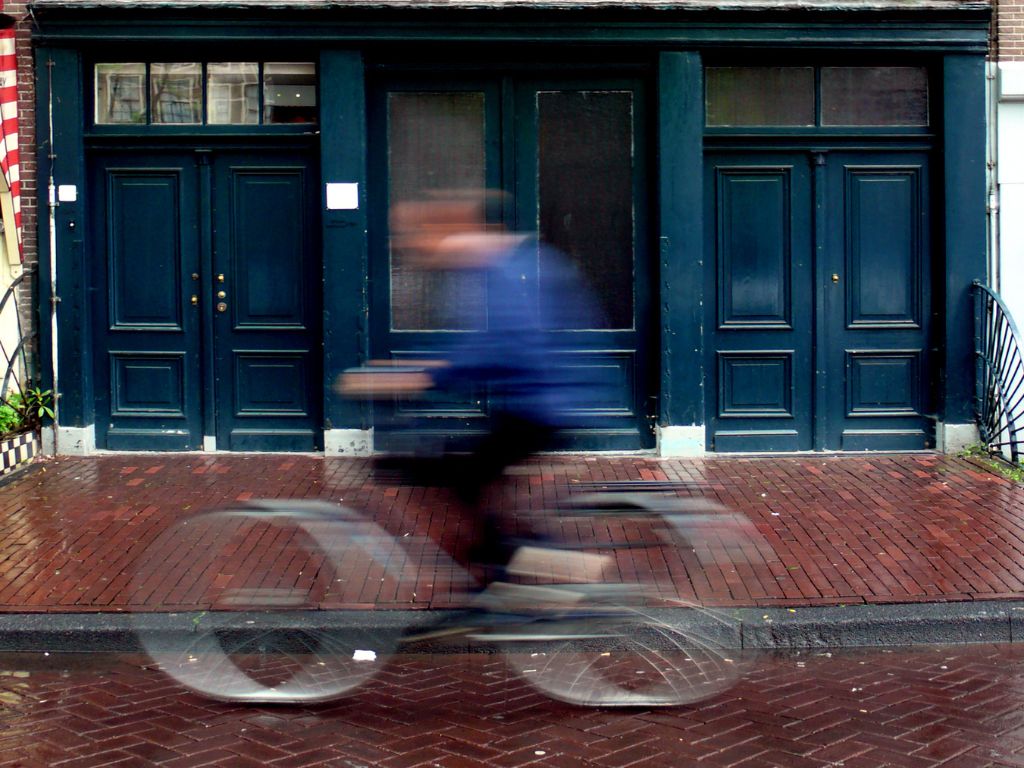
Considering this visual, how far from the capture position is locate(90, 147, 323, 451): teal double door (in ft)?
35.6

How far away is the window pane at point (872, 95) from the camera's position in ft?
35.6

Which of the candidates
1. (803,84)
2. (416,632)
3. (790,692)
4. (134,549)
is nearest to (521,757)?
(416,632)

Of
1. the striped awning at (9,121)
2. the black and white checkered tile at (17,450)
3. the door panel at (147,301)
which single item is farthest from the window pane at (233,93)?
the black and white checkered tile at (17,450)

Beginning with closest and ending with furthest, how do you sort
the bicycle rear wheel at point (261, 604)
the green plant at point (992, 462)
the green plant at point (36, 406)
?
the bicycle rear wheel at point (261, 604)
the green plant at point (992, 462)
the green plant at point (36, 406)

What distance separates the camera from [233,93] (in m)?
10.8

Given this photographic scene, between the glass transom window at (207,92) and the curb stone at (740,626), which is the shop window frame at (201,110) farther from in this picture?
the curb stone at (740,626)

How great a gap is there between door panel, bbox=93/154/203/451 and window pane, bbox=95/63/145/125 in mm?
368

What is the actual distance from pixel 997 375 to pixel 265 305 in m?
6.38

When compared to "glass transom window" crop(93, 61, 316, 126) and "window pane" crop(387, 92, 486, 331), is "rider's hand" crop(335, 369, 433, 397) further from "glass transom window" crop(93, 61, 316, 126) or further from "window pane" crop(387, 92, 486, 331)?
"glass transom window" crop(93, 61, 316, 126)

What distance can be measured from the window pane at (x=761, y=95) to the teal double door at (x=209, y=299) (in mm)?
3653

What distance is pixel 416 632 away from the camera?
19.3ft

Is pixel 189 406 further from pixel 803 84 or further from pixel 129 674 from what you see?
pixel 803 84

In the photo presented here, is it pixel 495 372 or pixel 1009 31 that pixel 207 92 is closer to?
pixel 495 372

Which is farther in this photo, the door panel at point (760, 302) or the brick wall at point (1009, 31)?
the door panel at point (760, 302)
